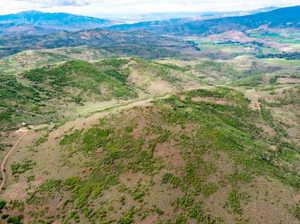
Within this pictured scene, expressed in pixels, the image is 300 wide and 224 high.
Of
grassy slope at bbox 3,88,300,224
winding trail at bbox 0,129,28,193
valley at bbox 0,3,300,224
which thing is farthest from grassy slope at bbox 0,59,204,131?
grassy slope at bbox 3,88,300,224

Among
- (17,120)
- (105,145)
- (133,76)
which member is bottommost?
(133,76)

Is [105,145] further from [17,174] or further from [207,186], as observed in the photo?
[207,186]

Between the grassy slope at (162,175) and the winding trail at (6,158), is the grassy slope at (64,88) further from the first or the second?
the grassy slope at (162,175)

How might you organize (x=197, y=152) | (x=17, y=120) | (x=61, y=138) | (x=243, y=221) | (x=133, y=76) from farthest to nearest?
(x=133, y=76), (x=17, y=120), (x=61, y=138), (x=197, y=152), (x=243, y=221)

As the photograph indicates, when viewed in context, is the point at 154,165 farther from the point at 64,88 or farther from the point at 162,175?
the point at 64,88

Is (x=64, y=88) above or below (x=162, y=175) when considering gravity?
below

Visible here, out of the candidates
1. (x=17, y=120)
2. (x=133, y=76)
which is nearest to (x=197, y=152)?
(x=17, y=120)

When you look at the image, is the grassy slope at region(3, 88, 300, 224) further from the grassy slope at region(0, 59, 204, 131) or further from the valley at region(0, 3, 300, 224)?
the grassy slope at region(0, 59, 204, 131)

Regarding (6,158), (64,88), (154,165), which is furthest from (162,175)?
(64,88)

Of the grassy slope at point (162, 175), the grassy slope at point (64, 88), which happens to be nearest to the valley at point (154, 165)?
the grassy slope at point (162, 175)
